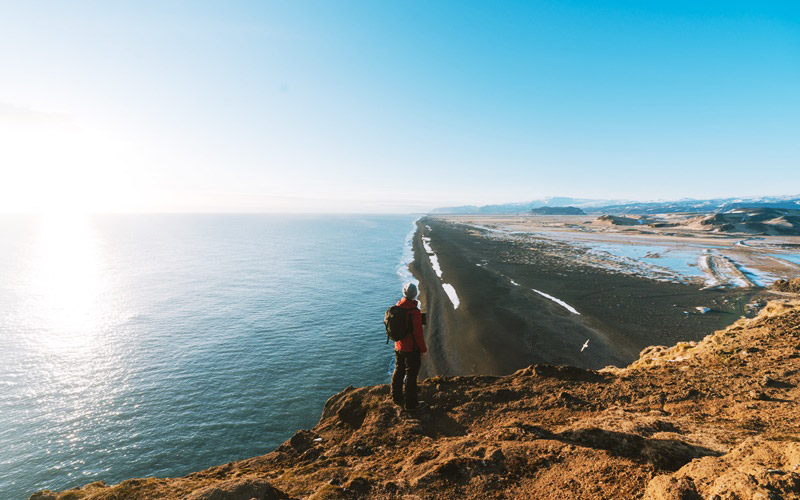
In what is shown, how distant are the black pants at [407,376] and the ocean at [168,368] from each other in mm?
7908

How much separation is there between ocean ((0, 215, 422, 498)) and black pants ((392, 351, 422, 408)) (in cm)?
791

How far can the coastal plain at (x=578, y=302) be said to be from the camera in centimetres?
2050

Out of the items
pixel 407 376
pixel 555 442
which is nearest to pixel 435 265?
pixel 407 376

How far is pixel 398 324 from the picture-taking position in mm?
7488

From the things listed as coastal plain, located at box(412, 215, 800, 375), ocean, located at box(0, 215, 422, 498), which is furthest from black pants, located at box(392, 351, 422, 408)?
coastal plain, located at box(412, 215, 800, 375)

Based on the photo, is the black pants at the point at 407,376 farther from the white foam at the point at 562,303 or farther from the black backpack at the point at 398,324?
the white foam at the point at 562,303

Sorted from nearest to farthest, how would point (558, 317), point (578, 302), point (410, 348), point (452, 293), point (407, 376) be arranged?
point (410, 348)
point (407, 376)
point (558, 317)
point (578, 302)
point (452, 293)

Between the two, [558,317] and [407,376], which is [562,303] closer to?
[558,317]

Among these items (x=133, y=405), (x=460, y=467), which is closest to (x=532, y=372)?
(x=460, y=467)

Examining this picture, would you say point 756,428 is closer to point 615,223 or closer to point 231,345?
point 231,345

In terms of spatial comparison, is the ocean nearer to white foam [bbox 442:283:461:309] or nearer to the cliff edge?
white foam [bbox 442:283:461:309]

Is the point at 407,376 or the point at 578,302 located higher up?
the point at 407,376

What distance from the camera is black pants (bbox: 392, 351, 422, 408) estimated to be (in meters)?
7.73

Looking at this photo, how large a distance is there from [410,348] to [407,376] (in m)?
0.82
